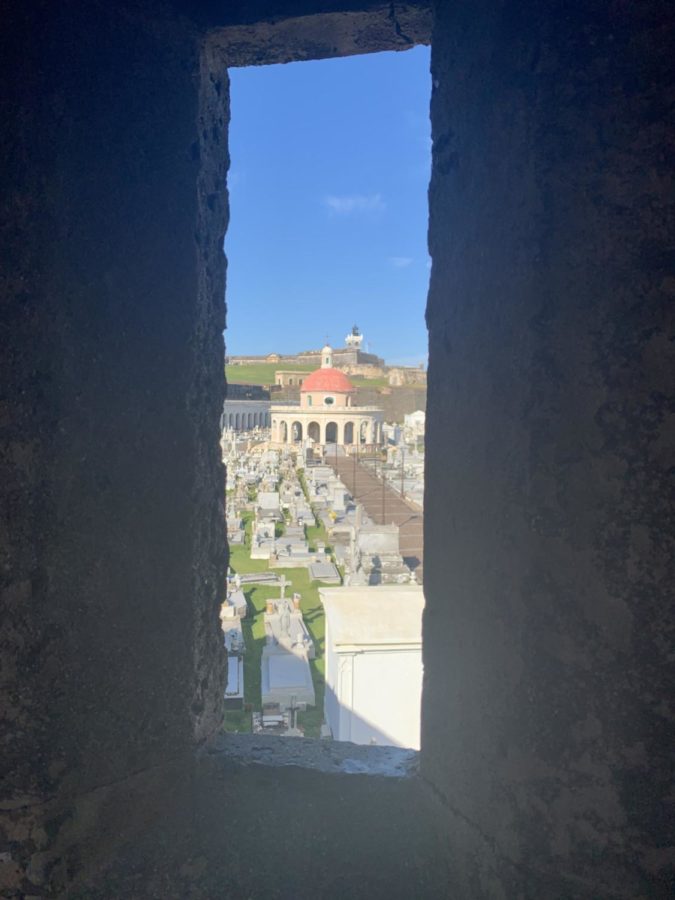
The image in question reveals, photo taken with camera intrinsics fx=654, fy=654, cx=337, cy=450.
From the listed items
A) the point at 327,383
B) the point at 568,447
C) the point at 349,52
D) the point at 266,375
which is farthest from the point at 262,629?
the point at 266,375

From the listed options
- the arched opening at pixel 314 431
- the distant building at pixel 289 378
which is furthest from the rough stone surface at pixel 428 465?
the distant building at pixel 289 378

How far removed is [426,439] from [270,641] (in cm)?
735

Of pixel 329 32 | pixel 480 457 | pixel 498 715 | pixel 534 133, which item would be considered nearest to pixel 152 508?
pixel 480 457

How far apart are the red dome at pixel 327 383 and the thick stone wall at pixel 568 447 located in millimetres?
34900

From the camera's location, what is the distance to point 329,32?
1.46 meters

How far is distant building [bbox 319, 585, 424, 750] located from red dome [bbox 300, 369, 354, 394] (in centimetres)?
3045

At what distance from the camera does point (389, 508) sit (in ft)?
50.5

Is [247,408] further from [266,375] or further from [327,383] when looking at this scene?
[266,375]

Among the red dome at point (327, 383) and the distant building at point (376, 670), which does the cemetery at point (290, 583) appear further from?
the red dome at point (327, 383)

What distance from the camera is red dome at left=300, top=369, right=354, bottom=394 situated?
36188mm

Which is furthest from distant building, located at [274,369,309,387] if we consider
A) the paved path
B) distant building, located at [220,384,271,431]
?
the paved path

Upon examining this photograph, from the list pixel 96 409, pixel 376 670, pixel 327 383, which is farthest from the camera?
pixel 327 383

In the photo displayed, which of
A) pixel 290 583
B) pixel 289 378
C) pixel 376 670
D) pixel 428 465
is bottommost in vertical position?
pixel 290 583

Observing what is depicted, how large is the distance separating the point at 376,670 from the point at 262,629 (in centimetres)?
363
